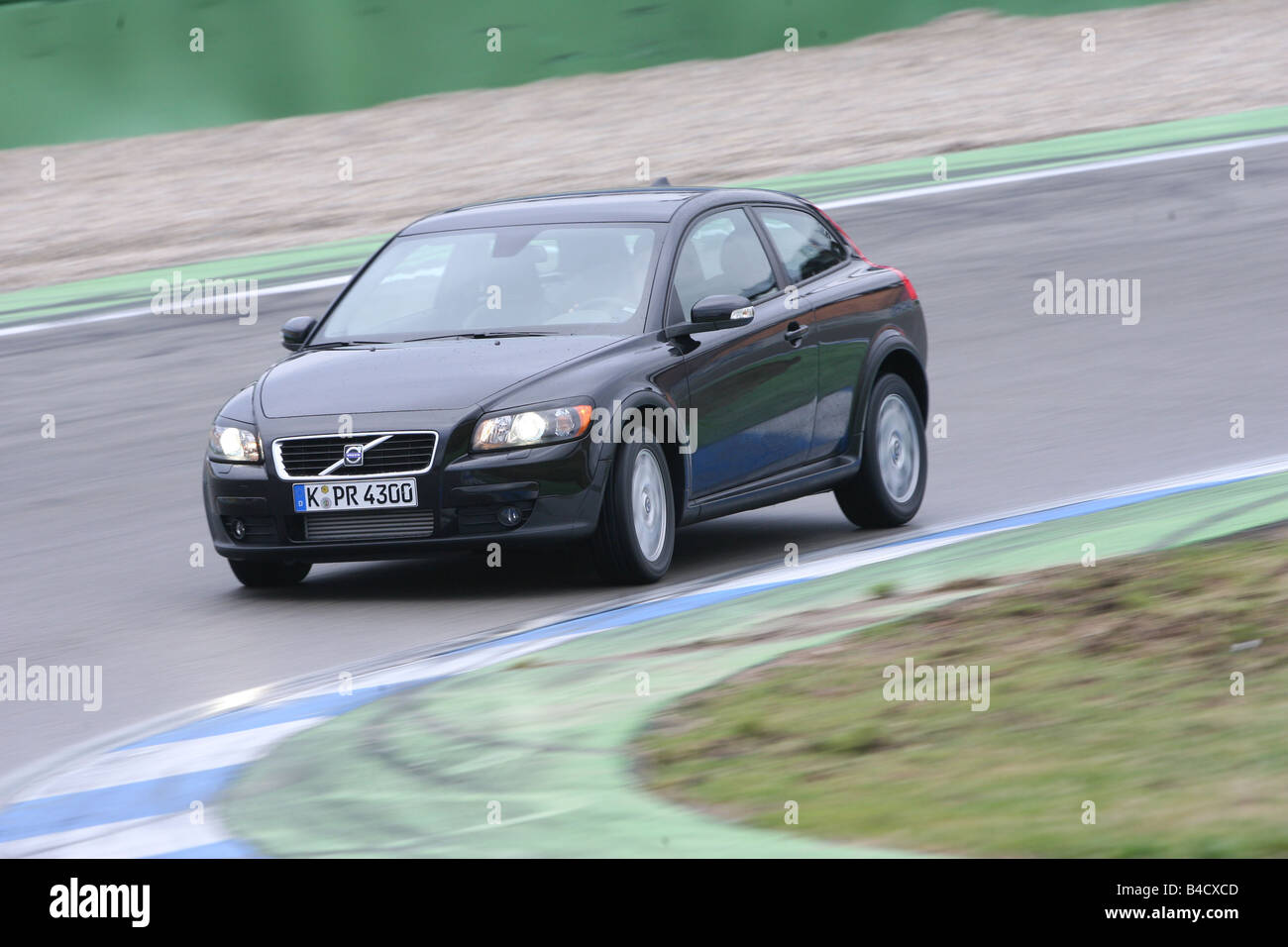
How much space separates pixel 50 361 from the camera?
1558 cm

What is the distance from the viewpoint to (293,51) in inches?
918

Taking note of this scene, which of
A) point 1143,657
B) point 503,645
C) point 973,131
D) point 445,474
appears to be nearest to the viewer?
point 1143,657

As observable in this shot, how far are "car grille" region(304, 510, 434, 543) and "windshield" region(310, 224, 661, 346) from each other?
104 cm

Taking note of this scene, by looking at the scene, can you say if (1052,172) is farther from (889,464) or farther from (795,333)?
(795,333)

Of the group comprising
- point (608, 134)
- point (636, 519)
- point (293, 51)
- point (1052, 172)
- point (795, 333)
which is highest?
point (293, 51)

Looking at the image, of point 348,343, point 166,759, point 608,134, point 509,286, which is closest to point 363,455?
point 348,343

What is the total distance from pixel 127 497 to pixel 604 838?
23.1 feet

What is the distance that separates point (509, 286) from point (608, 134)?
1464 cm

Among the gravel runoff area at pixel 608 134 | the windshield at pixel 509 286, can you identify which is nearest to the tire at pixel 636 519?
the windshield at pixel 509 286

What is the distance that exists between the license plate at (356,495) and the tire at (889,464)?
242cm

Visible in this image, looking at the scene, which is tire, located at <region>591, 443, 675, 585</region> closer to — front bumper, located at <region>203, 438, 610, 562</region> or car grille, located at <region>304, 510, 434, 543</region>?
front bumper, located at <region>203, 438, 610, 562</region>

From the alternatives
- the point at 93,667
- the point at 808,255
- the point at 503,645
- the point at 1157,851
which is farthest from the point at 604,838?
the point at 808,255

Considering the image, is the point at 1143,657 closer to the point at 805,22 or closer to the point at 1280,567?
the point at 1280,567

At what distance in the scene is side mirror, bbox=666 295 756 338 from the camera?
9375 mm
